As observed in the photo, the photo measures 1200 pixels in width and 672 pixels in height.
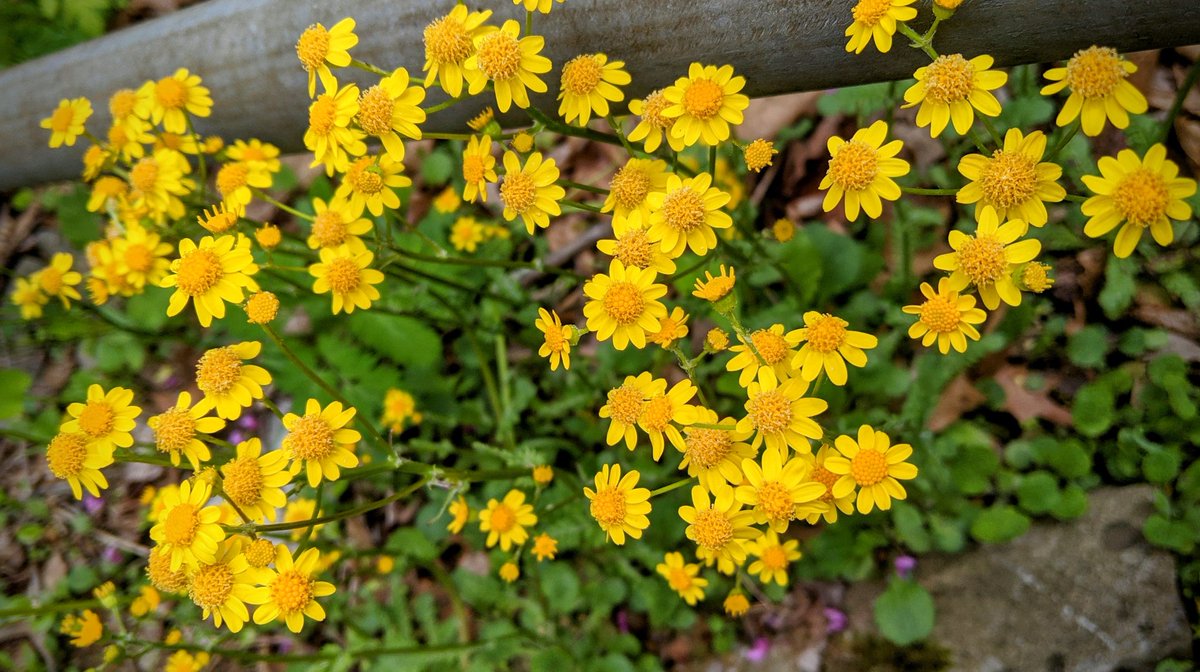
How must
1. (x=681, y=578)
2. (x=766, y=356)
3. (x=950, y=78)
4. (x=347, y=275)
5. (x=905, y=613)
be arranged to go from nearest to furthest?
(x=950, y=78)
(x=766, y=356)
(x=347, y=275)
(x=681, y=578)
(x=905, y=613)

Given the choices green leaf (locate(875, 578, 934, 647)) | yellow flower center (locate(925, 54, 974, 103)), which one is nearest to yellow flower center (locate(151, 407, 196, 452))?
→ yellow flower center (locate(925, 54, 974, 103))

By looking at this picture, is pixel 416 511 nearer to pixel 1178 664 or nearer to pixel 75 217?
pixel 75 217

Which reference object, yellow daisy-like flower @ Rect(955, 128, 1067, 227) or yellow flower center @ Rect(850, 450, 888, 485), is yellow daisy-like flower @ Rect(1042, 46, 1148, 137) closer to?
yellow daisy-like flower @ Rect(955, 128, 1067, 227)

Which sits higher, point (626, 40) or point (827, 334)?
point (626, 40)

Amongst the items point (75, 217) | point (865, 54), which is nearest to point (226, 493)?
point (865, 54)

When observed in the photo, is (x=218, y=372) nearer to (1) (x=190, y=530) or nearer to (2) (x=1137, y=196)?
(1) (x=190, y=530)

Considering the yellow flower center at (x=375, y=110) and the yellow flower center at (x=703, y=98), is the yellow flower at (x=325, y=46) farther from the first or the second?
the yellow flower center at (x=703, y=98)

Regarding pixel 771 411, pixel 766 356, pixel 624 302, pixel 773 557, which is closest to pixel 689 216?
pixel 624 302
